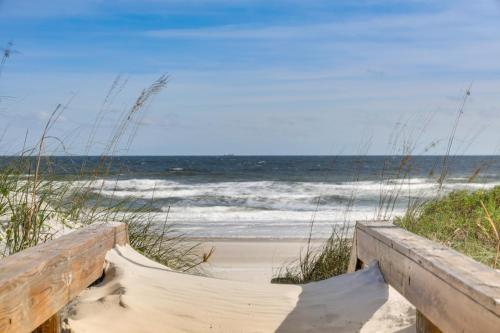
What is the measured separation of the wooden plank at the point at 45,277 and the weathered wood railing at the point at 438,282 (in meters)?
1.48

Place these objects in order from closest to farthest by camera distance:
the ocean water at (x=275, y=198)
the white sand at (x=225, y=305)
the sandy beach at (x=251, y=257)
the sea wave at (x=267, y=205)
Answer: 1. the white sand at (x=225, y=305)
2. the ocean water at (x=275, y=198)
3. the sandy beach at (x=251, y=257)
4. the sea wave at (x=267, y=205)

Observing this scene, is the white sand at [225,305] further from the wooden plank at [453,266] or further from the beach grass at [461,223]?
the beach grass at [461,223]

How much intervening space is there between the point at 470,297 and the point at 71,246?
1711 mm

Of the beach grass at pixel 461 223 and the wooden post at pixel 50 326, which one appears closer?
the wooden post at pixel 50 326

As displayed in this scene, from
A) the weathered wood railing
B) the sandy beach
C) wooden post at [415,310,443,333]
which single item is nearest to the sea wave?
the sandy beach

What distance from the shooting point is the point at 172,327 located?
305 cm

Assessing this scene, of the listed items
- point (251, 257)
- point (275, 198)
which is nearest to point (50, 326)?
point (251, 257)

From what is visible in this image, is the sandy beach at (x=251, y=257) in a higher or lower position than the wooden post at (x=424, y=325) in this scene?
lower

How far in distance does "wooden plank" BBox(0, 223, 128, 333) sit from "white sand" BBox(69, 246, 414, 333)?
179 mm

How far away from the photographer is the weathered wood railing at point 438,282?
1.89 meters

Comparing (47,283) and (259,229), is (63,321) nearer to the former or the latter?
(47,283)

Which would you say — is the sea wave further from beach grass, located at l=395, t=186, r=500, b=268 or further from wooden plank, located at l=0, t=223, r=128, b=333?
wooden plank, located at l=0, t=223, r=128, b=333

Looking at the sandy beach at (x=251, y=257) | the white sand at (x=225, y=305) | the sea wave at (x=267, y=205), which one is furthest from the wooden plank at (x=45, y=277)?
the sandy beach at (x=251, y=257)

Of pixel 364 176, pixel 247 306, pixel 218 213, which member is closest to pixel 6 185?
pixel 247 306
